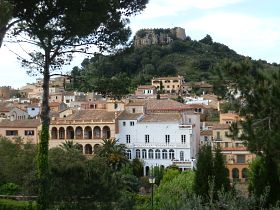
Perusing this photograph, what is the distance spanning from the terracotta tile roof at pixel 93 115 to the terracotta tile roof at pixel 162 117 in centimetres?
309

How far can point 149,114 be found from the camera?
156 ft

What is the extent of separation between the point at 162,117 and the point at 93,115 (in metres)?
6.63

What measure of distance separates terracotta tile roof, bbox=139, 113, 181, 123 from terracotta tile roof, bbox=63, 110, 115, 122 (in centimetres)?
309

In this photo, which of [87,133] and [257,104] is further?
[87,133]

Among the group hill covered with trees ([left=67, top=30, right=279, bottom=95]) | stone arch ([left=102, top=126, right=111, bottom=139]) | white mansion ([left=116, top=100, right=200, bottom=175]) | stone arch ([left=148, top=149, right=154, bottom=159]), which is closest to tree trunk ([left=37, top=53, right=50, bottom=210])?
white mansion ([left=116, top=100, right=200, bottom=175])

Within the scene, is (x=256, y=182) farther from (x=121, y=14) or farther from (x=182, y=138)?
(x=182, y=138)

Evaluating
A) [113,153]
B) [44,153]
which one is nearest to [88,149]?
[113,153]

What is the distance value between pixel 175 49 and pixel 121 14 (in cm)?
11385

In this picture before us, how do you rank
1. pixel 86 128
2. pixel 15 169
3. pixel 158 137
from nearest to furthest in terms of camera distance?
pixel 15 169 → pixel 158 137 → pixel 86 128

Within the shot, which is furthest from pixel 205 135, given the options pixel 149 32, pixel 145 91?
pixel 149 32

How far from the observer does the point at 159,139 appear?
45031 mm

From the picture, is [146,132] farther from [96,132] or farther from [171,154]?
[96,132]

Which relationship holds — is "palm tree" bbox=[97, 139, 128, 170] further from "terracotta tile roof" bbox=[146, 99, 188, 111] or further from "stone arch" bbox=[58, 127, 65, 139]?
"terracotta tile roof" bbox=[146, 99, 188, 111]

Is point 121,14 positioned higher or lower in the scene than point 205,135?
higher
